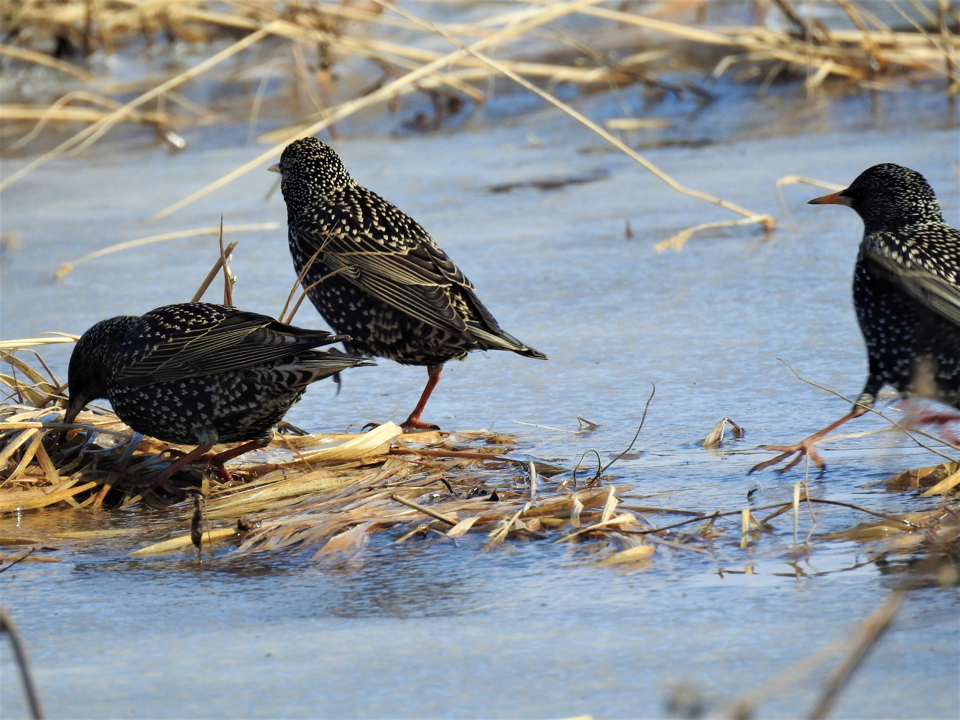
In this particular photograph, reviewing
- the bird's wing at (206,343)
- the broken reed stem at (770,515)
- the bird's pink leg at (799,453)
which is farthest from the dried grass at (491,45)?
the broken reed stem at (770,515)

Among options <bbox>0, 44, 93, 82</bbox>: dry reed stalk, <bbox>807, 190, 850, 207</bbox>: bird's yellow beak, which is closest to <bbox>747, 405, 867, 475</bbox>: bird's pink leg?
<bbox>807, 190, 850, 207</bbox>: bird's yellow beak

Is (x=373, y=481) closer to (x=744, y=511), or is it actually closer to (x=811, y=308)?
(x=744, y=511)

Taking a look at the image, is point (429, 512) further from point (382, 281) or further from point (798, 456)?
point (382, 281)

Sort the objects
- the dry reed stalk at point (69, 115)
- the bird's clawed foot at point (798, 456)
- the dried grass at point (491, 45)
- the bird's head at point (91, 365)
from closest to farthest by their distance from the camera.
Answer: the bird's clawed foot at point (798, 456), the bird's head at point (91, 365), the dried grass at point (491, 45), the dry reed stalk at point (69, 115)

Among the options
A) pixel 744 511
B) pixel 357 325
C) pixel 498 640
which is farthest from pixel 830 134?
pixel 498 640

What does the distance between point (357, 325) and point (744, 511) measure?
2015 millimetres

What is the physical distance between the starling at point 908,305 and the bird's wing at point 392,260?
123 cm

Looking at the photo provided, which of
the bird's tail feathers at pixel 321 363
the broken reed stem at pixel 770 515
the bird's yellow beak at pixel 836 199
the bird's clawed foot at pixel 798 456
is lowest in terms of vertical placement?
the bird's clawed foot at pixel 798 456

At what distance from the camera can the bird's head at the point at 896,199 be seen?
3.90 meters

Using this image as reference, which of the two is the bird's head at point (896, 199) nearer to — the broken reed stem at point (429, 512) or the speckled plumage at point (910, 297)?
the speckled plumage at point (910, 297)

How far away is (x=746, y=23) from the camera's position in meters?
9.89

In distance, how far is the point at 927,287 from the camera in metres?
3.52

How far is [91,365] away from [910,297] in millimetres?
2417

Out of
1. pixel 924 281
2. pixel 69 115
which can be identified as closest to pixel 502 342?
pixel 924 281
